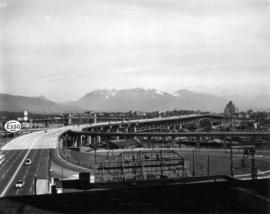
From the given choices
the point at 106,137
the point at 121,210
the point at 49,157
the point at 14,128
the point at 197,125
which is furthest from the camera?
the point at 197,125

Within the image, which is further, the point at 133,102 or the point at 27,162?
the point at 133,102

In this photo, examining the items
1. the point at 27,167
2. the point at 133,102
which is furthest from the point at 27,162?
the point at 133,102

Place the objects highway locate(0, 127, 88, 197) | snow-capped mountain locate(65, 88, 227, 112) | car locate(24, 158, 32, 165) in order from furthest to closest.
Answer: snow-capped mountain locate(65, 88, 227, 112), car locate(24, 158, 32, 165), highway locate(0, 127, 88, 197)

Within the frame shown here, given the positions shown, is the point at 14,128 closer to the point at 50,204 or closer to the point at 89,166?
the point at 50,204

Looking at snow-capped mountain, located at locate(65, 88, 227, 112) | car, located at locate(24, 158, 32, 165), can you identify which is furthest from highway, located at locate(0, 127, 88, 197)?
snow-capped mountain, located at locate(65, 88, 227, 112)

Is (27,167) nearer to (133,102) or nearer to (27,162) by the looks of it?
(27,162)

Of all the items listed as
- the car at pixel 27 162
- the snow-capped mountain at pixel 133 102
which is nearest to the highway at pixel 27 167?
the car at pixel 27 162

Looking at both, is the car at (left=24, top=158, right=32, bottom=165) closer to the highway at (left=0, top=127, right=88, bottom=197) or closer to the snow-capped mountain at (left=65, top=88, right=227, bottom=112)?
the highway at (left=0, top=127, right=88, bottom=197)

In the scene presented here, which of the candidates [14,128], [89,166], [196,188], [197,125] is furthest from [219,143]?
[196,188]
